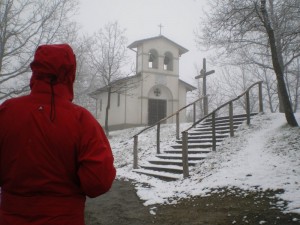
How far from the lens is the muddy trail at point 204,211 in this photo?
5389 millimetres

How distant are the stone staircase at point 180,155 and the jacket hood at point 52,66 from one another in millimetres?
8113

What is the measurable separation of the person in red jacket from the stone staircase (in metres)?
8.09

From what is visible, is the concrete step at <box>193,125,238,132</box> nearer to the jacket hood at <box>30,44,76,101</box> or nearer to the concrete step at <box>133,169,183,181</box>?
the concrete step at <box>133,169,183,181</box>

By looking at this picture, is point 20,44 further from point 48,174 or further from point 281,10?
point 48,174

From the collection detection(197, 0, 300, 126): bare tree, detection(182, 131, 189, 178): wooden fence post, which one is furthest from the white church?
detection(182, 131, 189, 178): wooden fence post

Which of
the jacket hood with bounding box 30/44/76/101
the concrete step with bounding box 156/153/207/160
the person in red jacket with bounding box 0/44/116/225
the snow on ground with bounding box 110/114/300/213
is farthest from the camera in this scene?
the concrete step with bounding box 156/153/207/160

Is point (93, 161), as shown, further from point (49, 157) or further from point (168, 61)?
point (168, 61)

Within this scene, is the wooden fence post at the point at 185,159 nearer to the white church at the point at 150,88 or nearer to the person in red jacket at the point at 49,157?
the person in red jacket at the point at 49,157

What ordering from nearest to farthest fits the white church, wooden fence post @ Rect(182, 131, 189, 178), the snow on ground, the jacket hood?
the jacket hood, the snow on ground, wooden fence post @ Rect(182, 131, 189, 178), the white church

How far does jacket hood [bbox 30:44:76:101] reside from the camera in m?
2.05

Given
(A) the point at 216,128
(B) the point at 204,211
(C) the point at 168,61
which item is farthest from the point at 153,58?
(B) the point at 204,211

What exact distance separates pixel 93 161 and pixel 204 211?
5.00m

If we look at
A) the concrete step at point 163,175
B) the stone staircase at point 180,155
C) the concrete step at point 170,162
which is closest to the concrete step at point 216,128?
the stone staircase at point 180,155

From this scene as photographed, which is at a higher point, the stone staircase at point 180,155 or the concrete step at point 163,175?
the stone staircase at point 180,155
